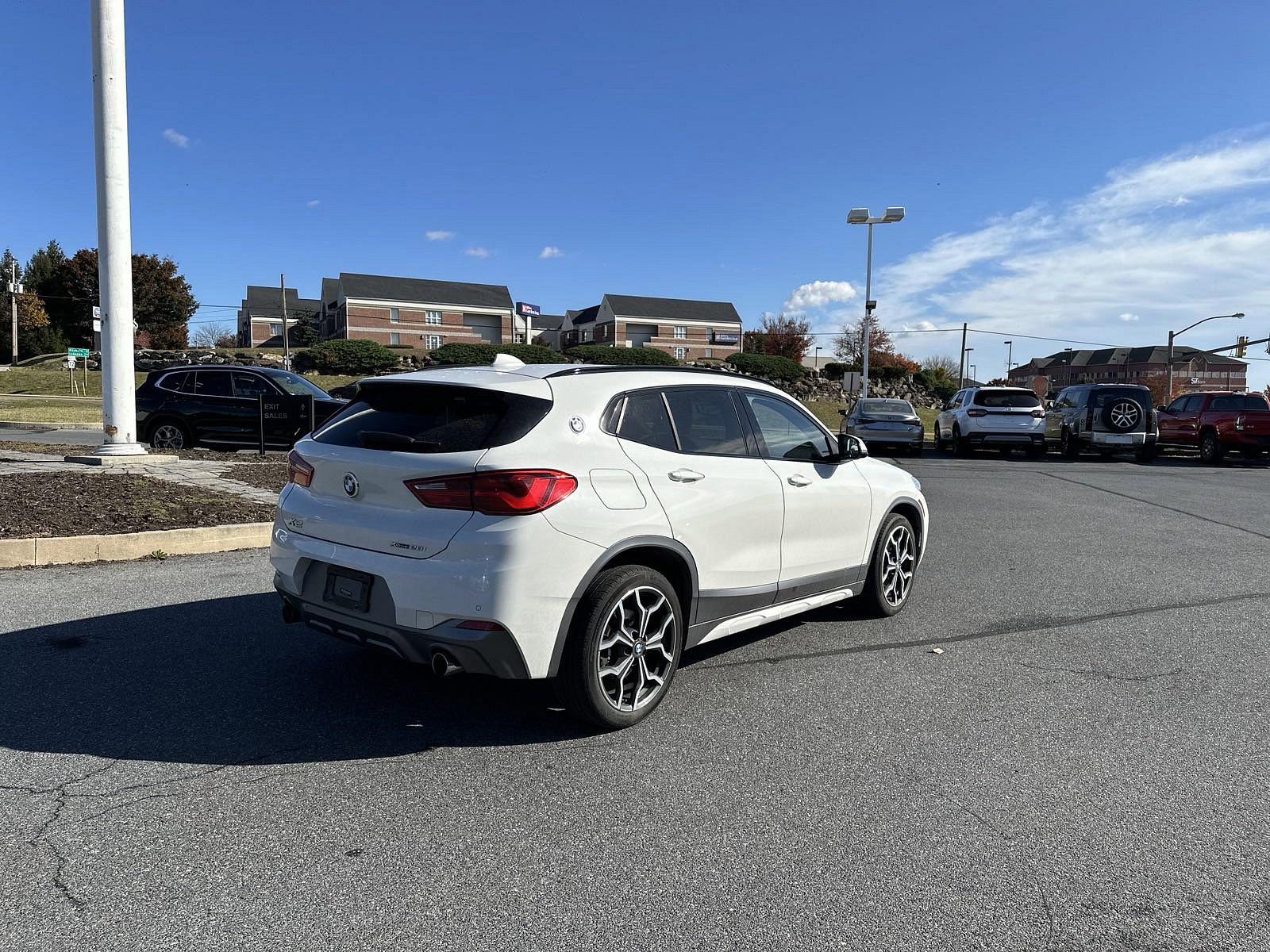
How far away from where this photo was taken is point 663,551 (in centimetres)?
403

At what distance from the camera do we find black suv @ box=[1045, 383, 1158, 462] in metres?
21.3

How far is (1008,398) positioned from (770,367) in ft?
99.9

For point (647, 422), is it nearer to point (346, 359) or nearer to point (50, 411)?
point (50, 411)

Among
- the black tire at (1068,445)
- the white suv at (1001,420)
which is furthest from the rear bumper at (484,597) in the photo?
the black tire at (1068,445)

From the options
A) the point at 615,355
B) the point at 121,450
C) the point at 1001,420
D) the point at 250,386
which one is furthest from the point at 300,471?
the point at 615,355

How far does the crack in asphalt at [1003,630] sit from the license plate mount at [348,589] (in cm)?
183

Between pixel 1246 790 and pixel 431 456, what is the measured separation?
11.4 feet

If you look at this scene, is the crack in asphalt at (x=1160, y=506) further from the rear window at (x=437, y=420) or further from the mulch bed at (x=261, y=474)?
the mulch bed at (x=261, y=474)

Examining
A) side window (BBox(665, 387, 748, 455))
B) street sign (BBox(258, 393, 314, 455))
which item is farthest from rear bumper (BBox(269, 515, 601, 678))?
street sign (BBox(258, 393, 314, 455))

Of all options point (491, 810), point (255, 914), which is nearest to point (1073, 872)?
point (491, 810)

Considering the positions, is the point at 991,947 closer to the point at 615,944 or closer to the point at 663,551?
the point at 615,944

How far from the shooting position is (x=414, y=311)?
83625 mm

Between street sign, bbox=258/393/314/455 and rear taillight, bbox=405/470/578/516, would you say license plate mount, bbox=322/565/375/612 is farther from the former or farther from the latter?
street sign, bbox=258/393/314/455

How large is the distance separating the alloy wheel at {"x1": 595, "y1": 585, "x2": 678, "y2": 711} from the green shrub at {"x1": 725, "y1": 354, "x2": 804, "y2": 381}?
47390mm
